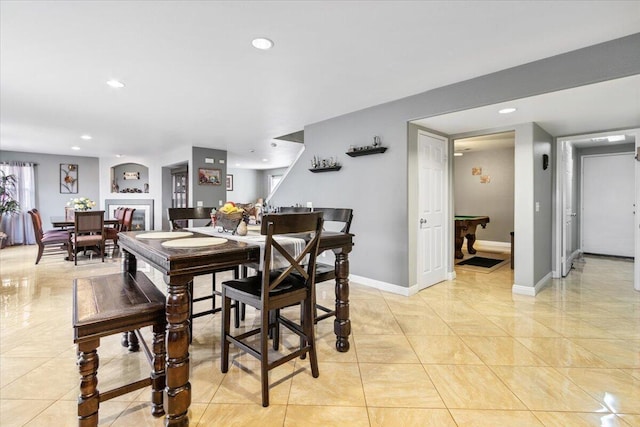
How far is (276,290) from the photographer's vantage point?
1798mm

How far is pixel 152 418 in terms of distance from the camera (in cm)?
157

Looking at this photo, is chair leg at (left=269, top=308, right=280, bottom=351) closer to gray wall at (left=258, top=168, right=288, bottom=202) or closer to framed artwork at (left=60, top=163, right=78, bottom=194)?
framed artwork at (left=60, top=163, right=78, bottom=194)

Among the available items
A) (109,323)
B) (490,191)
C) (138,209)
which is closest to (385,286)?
(109,323)

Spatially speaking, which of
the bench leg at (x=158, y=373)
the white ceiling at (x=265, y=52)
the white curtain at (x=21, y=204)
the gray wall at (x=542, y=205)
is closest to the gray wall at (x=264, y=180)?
the white curtain at (x=21, y=204)

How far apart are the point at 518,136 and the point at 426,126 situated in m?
1.07

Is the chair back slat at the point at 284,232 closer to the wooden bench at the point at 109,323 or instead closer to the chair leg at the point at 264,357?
the chair leg at the point at 264,357

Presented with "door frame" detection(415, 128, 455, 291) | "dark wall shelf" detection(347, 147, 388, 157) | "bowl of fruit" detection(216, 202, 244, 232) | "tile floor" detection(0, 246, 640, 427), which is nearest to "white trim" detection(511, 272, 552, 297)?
"tile floor" detection(0, 246, 640, 427)

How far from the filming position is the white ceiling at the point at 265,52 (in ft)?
6.40

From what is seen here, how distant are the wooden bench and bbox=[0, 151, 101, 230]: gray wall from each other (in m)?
8.14

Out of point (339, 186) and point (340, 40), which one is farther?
point (339, 186)

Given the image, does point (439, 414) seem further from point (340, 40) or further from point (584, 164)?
point (584, 164)

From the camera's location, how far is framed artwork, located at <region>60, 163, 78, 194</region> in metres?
8.01

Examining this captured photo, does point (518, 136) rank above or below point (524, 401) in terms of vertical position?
above

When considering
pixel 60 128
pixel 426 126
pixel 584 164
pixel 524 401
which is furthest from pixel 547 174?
pixel 60 128
